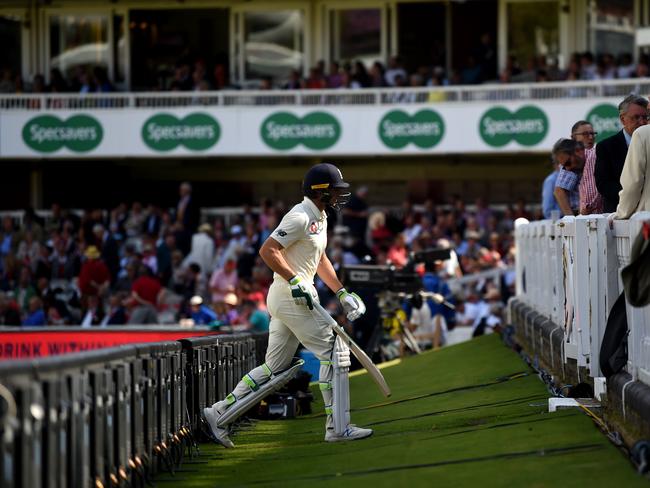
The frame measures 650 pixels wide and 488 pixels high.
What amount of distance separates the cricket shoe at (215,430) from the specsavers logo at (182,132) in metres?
20.7

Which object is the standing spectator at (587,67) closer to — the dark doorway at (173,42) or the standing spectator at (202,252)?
the standing spectator at (202,252)

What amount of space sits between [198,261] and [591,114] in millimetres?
8574

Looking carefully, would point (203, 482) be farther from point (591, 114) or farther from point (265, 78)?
point (265, 78)

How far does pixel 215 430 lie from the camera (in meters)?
9.89

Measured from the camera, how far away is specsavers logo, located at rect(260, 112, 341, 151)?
1171 inches

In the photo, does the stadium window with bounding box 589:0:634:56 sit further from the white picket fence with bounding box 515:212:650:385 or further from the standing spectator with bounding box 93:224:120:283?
the white picket fence with bounding box 515:212:650:385

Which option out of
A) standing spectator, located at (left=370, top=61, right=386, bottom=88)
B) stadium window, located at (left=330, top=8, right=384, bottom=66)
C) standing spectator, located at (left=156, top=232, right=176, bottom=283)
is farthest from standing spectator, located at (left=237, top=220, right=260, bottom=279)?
stadium window, located at (left=330, top=8, right=384, bottom=66)

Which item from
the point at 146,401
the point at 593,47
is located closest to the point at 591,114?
the point at 593,47

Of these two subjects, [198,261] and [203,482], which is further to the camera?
[198,261]

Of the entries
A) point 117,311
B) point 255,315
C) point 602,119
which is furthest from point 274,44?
point 255,315

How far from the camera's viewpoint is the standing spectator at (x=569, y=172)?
39.2 feet

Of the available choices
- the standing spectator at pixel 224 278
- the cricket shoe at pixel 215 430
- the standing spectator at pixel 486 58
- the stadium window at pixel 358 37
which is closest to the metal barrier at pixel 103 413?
the cricket shoe at pixel 215 430

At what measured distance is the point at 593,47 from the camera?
32312 millimetres

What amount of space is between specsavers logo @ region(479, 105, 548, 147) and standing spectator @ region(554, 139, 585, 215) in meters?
16.3
